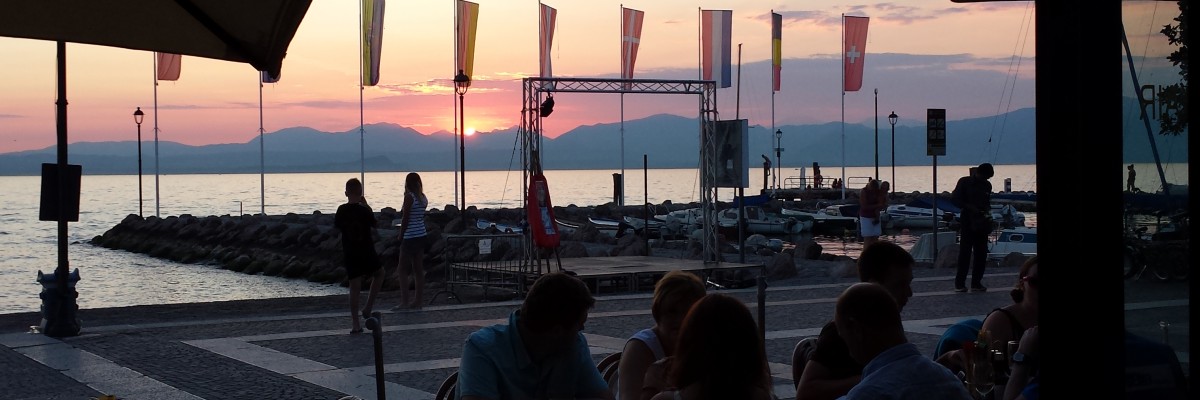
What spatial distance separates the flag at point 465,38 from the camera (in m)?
33.8

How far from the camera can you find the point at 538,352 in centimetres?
429

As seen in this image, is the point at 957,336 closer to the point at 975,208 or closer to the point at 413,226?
the point at 413,226

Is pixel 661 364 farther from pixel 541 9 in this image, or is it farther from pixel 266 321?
pixel 541 9

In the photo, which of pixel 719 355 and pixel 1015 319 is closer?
pixel 719 355

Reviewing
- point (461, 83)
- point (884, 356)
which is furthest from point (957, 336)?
point (461, 83)

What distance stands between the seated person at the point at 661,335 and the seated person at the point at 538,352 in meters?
0.27

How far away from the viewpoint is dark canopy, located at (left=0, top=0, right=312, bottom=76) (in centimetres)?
493

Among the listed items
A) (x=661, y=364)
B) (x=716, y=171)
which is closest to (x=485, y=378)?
(x=661, y=364)

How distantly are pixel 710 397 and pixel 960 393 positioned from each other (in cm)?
78

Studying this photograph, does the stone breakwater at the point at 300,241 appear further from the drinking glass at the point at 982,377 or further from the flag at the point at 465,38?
the drinking glass at the point at 982,377

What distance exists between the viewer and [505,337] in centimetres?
428

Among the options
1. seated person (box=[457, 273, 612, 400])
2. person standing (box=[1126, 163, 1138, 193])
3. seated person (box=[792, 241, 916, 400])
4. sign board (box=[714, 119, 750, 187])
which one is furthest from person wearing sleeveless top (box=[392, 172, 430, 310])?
person standing (box=[1126, 163, 1138, 193])

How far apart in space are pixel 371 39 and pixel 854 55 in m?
18.9

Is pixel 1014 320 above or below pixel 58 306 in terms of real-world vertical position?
above
